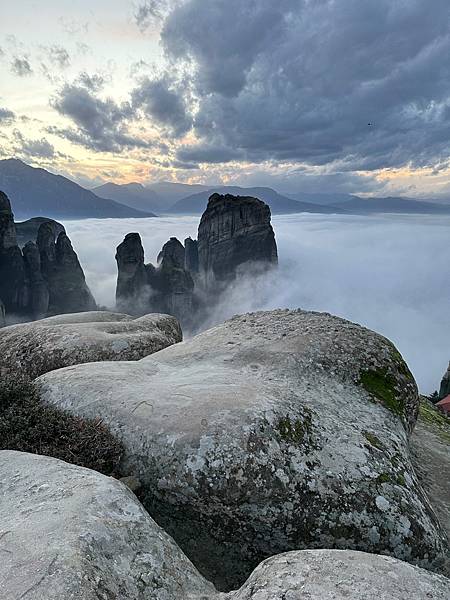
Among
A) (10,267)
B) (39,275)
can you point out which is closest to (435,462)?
(10,267)

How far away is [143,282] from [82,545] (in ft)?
588

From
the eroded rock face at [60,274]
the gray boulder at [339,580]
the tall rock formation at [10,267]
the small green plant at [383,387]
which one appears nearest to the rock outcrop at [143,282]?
the eroded rock face at [60,274]

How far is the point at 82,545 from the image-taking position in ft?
22.7

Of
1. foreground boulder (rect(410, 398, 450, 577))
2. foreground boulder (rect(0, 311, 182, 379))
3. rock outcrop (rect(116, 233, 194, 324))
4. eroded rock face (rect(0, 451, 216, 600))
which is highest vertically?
eroded rock face (rect(0, 451, 216, 600))

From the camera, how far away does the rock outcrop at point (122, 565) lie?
637 centimetres

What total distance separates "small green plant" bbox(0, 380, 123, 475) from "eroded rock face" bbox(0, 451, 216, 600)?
159 cm

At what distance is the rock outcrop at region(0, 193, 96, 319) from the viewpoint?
152 m

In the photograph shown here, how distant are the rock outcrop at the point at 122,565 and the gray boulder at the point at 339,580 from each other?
16 mm

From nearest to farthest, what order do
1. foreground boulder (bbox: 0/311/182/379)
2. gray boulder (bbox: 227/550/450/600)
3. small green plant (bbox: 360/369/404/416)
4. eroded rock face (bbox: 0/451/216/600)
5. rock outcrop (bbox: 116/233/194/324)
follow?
eroded rock face (bbox: 0/451/216/600) → gray boulder (bbox: 227/550/450/600) → small green plant (bbox: 360/369/404/416) → foreground boulder (bbox: 0/311/182/379) → rock outcrop (bbox: 116/233/194/324)

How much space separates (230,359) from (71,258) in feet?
578

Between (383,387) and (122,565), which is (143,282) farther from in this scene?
(122,565)

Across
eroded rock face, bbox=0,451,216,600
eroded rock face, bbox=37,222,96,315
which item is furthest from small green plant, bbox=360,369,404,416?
eroded rock face, bbox=37,222,96,315

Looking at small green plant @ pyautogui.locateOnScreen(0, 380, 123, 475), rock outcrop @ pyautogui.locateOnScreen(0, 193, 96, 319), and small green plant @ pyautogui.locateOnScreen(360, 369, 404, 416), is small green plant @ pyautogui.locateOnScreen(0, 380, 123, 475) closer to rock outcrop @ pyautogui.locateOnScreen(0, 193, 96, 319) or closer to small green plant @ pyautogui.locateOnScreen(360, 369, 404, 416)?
small green plant @ pyautogui.locateOnScreen(360, 369, 404, 416)

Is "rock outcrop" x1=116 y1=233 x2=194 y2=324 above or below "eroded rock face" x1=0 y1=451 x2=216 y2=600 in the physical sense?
below
